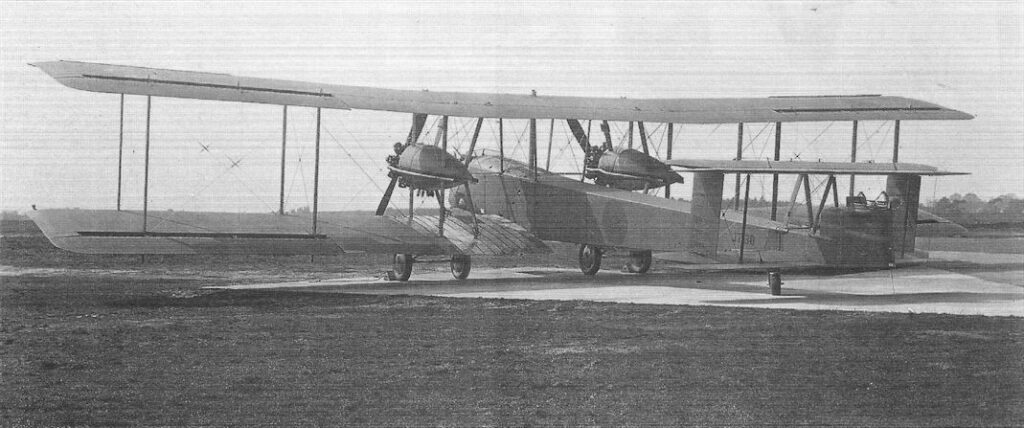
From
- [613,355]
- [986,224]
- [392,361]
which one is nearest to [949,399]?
[613,355]

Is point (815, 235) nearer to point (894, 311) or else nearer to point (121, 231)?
point (894, 311)

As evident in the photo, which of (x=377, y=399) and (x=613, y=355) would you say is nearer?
(x=377, y=399)

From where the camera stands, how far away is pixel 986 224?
53.2m

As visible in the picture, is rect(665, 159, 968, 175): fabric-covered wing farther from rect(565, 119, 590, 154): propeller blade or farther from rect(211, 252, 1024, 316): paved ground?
rect(565, 119, 590, 154): propeller blade

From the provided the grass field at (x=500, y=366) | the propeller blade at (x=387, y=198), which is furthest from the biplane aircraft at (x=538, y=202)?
the grass field at (x=500, y=366)

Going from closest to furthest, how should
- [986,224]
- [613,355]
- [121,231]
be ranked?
[613,355]
[121,231]
[986,224]

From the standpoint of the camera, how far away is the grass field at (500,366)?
8.51 m

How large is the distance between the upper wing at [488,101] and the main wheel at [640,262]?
13.6 ft

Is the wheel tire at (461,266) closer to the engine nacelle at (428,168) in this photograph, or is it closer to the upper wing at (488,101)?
the engine nacelle at (428,168)

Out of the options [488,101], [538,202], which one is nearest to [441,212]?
[488,101]

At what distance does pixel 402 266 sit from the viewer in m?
22.8

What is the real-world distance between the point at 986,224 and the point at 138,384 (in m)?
52.3

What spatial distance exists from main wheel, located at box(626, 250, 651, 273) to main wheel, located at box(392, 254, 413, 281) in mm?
6119

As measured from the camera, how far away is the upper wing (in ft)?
55.8
